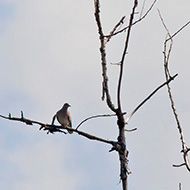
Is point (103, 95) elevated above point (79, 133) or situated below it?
above

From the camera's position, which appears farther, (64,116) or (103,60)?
(64,116)

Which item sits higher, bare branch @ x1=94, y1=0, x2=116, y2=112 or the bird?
the bird

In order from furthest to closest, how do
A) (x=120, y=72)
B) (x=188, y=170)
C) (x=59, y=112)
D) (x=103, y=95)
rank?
(x=59, y=112) < (x=188, y=170) < (x=103, y=95) < (x=120, y=72)

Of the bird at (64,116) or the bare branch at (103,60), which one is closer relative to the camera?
the bare branch at (103,60)

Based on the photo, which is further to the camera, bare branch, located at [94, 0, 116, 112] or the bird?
the bird

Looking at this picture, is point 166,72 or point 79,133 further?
point 166,72

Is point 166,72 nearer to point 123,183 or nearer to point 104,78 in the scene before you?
point 104,78

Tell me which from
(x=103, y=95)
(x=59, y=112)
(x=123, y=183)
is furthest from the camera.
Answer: (x=59, y=112)

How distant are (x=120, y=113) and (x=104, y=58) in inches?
19.3

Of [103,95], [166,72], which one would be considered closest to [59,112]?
[166,72]

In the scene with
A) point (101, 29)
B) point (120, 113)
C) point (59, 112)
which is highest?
point (59, 112)

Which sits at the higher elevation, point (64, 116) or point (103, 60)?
point (64, 116)

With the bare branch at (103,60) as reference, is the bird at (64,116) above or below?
above

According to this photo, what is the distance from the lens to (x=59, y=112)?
1542 centimetres
